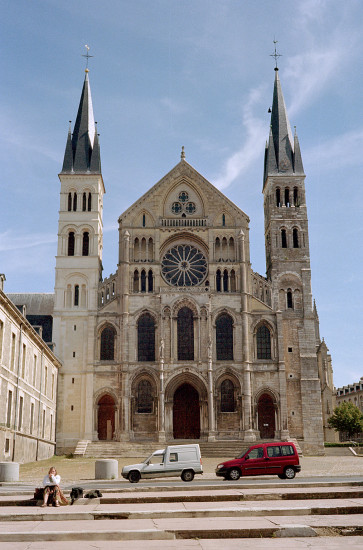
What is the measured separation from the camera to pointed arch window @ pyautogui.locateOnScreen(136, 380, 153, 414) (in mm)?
50875

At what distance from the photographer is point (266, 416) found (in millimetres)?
51438

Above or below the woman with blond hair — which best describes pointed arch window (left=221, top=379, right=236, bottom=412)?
above

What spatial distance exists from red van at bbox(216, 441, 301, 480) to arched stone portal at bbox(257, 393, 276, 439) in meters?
24.7

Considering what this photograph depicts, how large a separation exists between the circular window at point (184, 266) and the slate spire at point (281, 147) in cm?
1010

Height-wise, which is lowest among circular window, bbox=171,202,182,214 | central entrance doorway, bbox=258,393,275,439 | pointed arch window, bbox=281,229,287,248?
central entrance doorway, bbox=258,393,275,439

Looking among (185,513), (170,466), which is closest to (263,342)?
(170,466)

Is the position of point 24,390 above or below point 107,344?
below

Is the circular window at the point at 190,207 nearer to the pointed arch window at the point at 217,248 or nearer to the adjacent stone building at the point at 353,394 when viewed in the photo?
the pointed arch window at the point at 217,248

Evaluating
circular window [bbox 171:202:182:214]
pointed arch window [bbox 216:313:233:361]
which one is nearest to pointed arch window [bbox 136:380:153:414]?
pointed arch window [bbox 216:313:233:361]

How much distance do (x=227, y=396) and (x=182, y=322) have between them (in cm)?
678

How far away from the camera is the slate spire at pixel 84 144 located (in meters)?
56.5

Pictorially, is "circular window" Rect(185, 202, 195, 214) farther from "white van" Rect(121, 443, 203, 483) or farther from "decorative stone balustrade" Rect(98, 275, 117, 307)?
"white van" Rect(121, 443, 203, 483)

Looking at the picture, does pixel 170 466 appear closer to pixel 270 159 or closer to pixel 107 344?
pixel 107 344

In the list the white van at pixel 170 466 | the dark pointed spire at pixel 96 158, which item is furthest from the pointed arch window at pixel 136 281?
the white van at pixel 170 466
